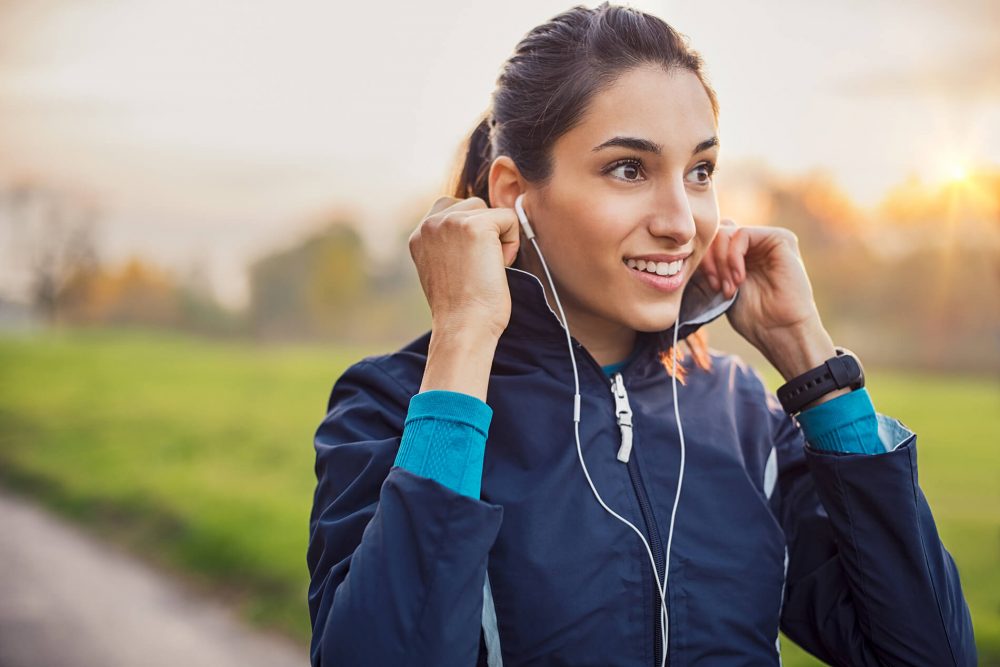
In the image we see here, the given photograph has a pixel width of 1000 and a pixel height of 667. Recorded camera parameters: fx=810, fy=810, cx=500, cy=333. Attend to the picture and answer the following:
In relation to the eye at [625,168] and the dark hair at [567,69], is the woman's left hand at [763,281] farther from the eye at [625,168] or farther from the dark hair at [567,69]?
the eye at [625,168]

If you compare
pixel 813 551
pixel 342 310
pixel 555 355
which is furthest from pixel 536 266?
pixel 342 310

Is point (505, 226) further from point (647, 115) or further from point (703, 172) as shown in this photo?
point (703, 172)

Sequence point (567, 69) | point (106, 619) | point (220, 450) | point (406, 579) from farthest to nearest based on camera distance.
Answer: point (220, 450), point (106, 619), point (567, 69), point (406, 579)

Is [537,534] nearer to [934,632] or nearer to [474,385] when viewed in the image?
[474,385]

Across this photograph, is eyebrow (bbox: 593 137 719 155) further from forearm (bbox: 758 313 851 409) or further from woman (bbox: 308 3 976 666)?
forearm (bbox: 758 313 851 409)

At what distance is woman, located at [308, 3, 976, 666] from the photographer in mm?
1667

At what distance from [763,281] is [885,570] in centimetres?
81

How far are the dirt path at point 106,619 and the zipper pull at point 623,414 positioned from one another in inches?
126

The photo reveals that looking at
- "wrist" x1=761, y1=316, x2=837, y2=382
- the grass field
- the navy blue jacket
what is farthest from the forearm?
the grass field

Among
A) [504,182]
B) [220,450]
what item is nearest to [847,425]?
[504,182]

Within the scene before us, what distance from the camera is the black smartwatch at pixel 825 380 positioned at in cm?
202

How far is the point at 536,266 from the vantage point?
83.0 inches

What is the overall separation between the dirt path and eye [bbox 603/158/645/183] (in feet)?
11.6

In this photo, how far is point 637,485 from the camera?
6.25 ft
